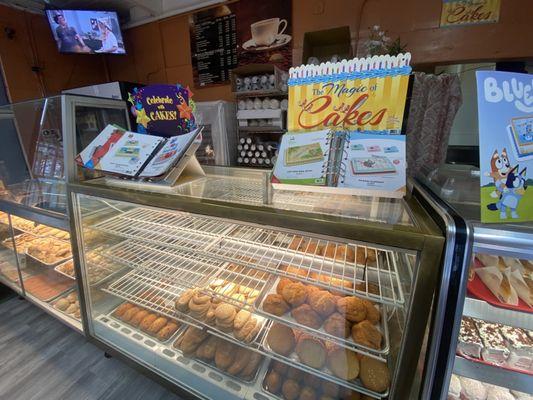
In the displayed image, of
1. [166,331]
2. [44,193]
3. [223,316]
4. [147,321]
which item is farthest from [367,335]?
[44,193]

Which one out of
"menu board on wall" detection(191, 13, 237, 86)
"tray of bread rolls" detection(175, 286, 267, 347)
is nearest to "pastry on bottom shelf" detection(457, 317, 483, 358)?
"tray of bread rolls" detection(175, 286, 267, 347)

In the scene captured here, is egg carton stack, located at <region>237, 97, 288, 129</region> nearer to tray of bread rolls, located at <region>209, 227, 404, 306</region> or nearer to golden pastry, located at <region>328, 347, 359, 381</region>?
tray of bread rolls, located at <region>209, 227, 404, 306</region>

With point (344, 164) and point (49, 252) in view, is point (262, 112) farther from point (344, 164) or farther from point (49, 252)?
point (49, 252)

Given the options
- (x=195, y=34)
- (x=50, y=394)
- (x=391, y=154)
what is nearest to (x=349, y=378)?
(x=391, y=154)

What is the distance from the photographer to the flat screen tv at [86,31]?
3492mm

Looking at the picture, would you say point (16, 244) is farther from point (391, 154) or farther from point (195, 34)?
point (195, 34)

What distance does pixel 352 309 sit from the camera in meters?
1.04

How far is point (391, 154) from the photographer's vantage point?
0.85m

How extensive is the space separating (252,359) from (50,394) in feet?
4.12

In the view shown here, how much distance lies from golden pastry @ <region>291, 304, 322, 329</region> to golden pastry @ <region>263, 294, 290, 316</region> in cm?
4

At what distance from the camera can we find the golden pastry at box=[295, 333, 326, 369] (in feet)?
3.38

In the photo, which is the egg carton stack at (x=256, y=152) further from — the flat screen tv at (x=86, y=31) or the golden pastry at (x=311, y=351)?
the flat screen tv at (x=86, y=31)

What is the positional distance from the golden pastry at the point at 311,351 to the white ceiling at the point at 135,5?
159 inches

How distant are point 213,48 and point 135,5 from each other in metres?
1.28
